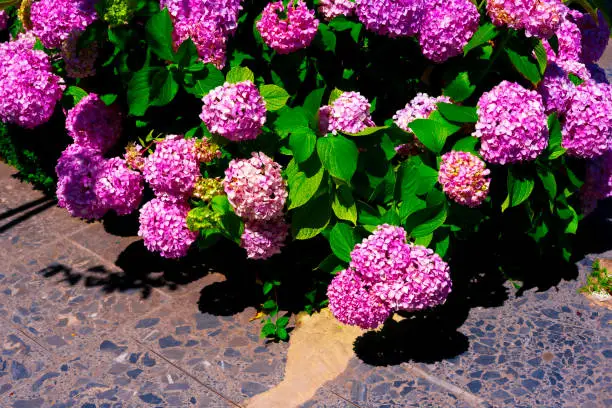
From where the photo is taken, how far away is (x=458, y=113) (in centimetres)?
400

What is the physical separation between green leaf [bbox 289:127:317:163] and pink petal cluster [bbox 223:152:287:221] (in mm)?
152

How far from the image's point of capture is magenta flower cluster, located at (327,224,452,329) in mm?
3572

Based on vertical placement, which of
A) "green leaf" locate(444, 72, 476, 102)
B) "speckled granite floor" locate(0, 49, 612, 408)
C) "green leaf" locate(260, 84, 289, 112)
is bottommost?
"speckled granite floor" locate(0, 49, 612, 408)

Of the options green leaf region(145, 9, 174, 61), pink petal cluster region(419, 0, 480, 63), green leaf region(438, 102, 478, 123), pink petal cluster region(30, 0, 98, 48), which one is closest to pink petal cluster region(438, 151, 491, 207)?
green leaf region(438, 102, 478, 123)

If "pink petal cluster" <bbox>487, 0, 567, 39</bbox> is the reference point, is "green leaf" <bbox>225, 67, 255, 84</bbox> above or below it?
below

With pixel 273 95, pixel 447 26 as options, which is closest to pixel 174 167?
pixel 273 95

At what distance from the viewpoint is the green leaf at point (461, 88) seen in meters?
4.16

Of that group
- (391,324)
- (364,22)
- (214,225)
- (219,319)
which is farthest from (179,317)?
(364,22)

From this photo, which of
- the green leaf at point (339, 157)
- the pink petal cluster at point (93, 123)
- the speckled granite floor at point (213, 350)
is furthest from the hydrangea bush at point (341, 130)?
the speckled granite floor at point (213, 350)

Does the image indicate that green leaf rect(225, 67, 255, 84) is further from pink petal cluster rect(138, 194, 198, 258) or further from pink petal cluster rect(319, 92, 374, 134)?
pink petal cluster rect(138, 194, 198, 258)

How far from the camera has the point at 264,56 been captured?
420 cm

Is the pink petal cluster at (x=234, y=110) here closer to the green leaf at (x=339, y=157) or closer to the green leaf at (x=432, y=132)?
the green leaf at (x=339, y=157)

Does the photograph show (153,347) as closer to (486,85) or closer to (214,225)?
(214,225)

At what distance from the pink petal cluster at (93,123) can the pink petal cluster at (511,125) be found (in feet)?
7.65
